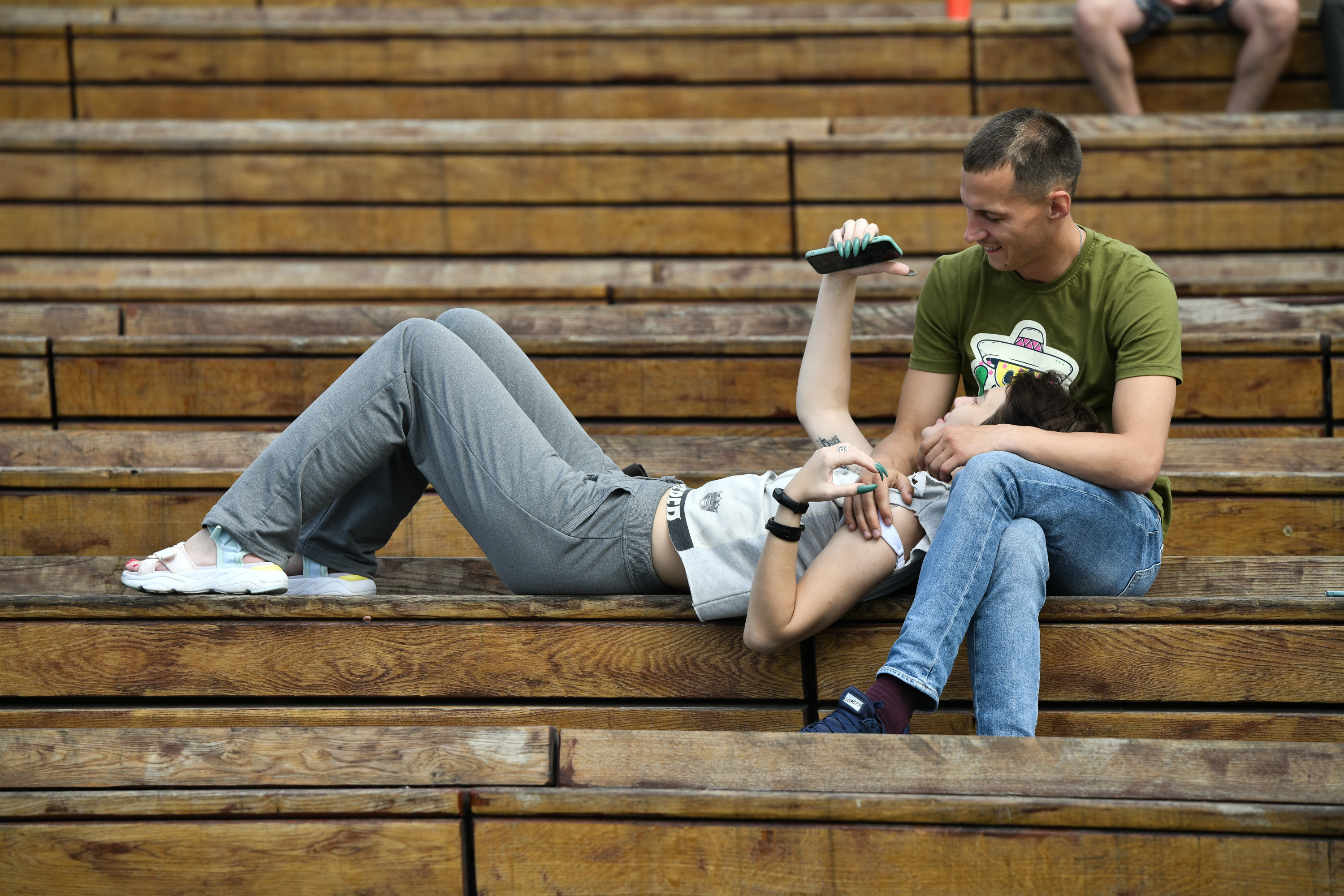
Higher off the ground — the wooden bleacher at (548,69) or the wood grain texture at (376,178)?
the wooden bleacher at (548,69)

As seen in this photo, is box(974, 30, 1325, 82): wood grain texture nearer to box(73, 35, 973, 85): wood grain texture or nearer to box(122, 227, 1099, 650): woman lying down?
box(73, 35, 973, 85): wood grain texture

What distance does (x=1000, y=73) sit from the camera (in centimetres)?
343

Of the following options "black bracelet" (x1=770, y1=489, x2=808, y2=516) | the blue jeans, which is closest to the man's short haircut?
the blue jeans

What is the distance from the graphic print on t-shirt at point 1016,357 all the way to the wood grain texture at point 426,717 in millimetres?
599

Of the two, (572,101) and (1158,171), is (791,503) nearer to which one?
(1158,171)

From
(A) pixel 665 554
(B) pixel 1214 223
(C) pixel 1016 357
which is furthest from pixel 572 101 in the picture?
(A) pixel 665 554

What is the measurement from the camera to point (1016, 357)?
186 centimetres

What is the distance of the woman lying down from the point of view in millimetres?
1665

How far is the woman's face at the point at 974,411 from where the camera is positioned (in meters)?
1.75

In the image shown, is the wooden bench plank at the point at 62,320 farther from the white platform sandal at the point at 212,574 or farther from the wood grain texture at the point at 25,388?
the white platform sandal at the point at 212,574

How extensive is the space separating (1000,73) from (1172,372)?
6.43 feet

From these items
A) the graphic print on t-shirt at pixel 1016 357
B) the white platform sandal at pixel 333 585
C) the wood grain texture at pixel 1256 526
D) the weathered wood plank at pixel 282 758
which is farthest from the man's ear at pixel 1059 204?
the white platform sandal at pixel 333 585

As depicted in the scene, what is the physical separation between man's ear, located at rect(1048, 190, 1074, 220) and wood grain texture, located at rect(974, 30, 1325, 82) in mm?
1800

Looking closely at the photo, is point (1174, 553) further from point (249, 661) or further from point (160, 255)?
point (160, 255)
